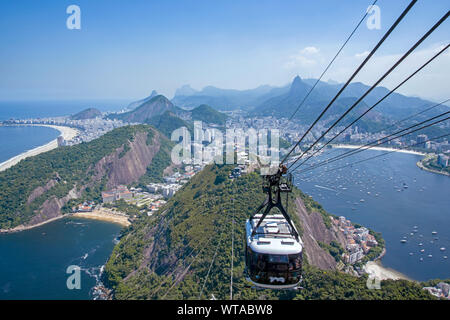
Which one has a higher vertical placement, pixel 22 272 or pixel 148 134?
pixel 148 134

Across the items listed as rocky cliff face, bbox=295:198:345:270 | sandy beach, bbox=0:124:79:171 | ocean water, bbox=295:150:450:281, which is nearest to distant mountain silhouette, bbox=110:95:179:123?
sandy beach, bbox=0:124:79:171

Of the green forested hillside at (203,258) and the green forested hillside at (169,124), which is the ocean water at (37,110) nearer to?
the green forested hillside at (169,124)

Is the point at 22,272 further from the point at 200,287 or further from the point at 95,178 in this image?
the point at 95,178

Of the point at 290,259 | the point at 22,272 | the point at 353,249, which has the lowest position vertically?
the point at 22,272

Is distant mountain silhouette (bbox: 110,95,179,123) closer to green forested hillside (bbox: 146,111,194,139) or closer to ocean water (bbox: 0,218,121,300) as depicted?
green forested hillside (bbox: 146,111,194,139)

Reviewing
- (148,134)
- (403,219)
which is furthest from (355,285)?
(148,134)
